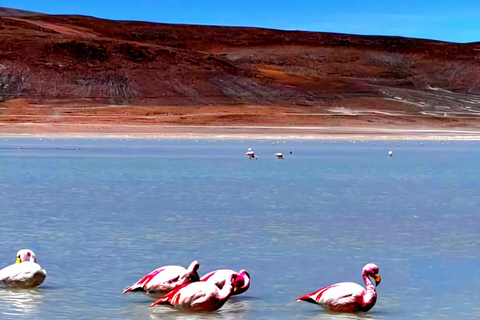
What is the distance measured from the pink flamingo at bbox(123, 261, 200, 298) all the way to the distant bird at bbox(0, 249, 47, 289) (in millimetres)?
706

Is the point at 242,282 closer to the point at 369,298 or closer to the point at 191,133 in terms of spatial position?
the point at 369,298

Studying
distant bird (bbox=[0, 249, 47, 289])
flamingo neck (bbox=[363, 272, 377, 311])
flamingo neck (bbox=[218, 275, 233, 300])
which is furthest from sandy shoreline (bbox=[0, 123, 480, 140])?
flamingo neck (bbox=[363, 272, 377, 311])

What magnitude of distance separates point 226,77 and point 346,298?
315ft

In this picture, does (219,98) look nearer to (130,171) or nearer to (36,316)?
(130,171)

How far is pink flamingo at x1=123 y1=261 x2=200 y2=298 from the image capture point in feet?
23.7

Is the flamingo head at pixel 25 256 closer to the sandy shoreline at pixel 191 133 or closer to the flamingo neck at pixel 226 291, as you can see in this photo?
the flamingo neck at pixel 226 291

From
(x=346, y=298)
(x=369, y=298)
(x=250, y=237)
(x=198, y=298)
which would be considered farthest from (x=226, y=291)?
(x=250, y=237)

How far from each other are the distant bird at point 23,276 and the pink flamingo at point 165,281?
706 millimetres

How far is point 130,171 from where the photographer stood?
21.2 metres

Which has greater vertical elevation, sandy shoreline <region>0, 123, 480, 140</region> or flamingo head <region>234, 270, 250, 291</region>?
sandy shoreline <region>0, 123, 480, 140</region>

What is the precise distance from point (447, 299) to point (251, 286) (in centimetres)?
156

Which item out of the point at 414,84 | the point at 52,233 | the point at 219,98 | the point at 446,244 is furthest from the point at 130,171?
the point at 414,84

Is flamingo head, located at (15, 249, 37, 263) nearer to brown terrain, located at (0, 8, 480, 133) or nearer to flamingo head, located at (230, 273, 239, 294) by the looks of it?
flamingo head, located at (230, 273, 239, 294)

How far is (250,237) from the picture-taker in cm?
1042
